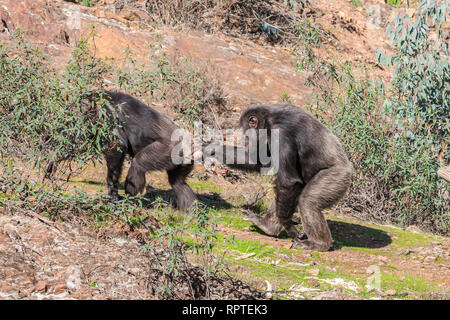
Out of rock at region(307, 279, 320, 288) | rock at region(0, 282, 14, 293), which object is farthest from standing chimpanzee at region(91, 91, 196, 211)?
rock at region(0, 282, 14, 293)

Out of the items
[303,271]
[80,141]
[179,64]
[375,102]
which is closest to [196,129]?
[179,64]

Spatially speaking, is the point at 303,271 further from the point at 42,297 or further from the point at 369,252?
the point at 42,297

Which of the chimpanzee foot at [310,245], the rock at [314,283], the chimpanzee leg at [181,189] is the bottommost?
the chimpanzee foot at [310,245]

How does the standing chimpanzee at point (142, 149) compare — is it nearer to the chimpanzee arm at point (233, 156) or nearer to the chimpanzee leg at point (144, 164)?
the chimpanzee leg at point (144, 164)

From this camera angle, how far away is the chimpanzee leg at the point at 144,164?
7574 mm

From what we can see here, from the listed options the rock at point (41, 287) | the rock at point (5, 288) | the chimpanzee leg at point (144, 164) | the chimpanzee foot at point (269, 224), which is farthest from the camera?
the chimpanzee leg at point (144, 164)

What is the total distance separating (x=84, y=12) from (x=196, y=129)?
592cm

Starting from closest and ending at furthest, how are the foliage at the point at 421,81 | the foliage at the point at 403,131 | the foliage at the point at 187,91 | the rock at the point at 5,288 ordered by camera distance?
the rock at the point at 5,288
the foliage at the point at 403,131
the foliage at the point at 421,81
the foliage at the point at 187,91

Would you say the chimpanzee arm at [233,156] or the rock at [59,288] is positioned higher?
the chimpanzee arm at [233,156]

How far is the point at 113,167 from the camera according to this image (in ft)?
25.9

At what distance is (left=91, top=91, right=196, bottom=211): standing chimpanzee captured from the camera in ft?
24.9

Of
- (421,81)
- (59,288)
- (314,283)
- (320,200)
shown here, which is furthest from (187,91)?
(59,288)

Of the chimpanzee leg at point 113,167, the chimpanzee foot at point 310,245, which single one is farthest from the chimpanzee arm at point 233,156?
the chimpanzee leg at point 113,167
